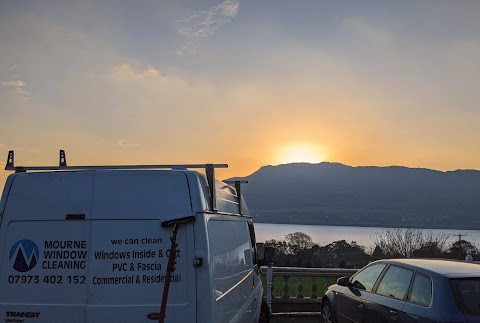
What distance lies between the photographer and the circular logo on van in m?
4.61

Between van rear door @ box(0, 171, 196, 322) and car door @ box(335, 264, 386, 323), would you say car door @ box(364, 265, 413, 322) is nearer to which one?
car door @ box(335, 264, 386, 323)

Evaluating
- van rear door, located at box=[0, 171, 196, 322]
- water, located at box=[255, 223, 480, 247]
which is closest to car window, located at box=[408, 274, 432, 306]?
van rear door, located at box=[0, 171, 196, 322]

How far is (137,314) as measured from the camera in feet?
14.5

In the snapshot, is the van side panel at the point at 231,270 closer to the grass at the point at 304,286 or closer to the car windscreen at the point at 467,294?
the car windscreen at the point at 467,294

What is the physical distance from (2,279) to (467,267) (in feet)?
17.7

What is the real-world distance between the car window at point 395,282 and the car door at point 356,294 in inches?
12.7

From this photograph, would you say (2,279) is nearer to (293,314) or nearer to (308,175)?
(293,314)

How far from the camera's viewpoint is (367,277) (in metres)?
8.73

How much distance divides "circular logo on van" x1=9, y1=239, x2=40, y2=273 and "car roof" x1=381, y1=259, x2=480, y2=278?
15.1 feet

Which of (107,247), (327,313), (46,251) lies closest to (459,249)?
(327,313)

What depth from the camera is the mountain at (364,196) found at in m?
70.9

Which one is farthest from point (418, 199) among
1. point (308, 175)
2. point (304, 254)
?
point (304, 254)

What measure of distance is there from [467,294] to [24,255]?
4728 millimetres

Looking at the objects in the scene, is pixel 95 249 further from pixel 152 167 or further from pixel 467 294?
pixel 467 294
